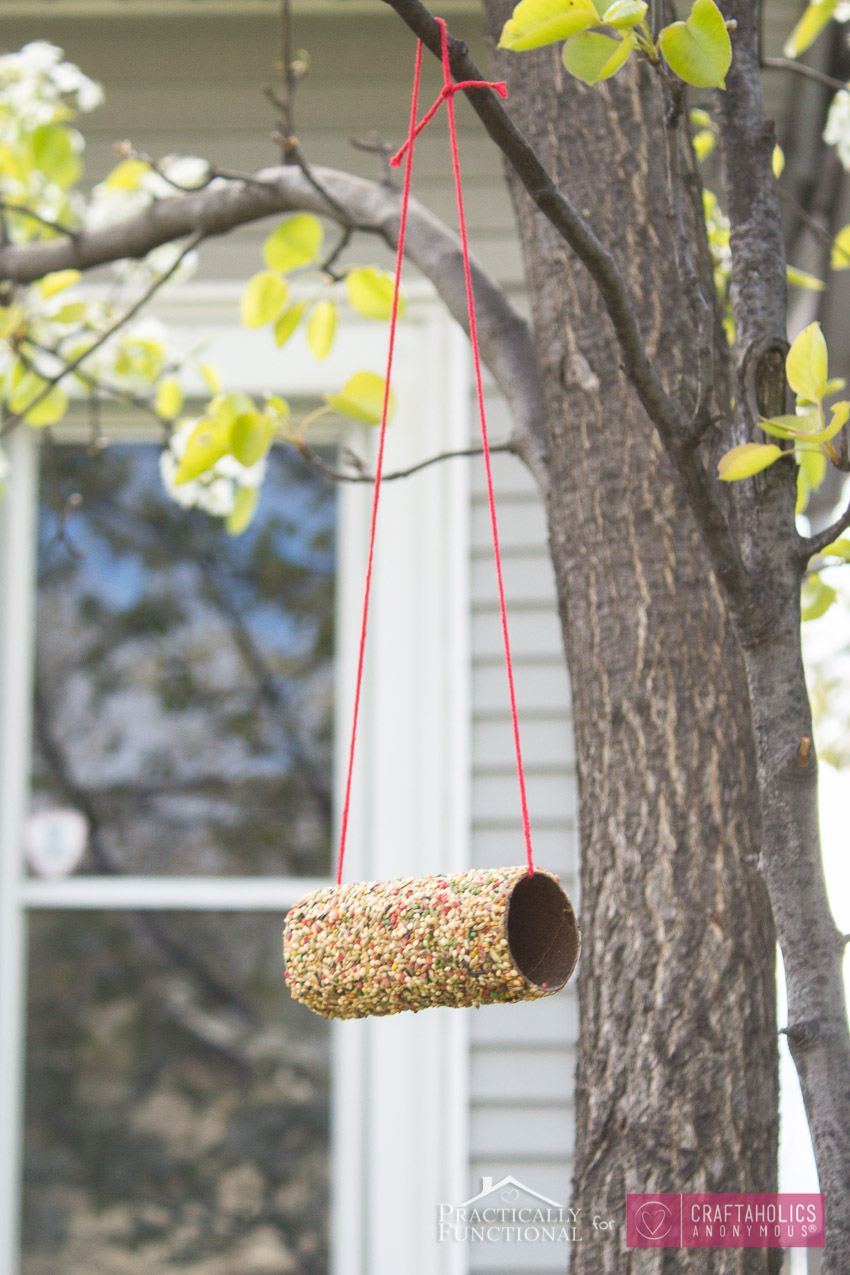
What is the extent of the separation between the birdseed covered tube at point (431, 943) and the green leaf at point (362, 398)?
553 millimetres

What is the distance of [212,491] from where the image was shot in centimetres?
164

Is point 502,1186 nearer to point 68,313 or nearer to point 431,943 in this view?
point 431,943

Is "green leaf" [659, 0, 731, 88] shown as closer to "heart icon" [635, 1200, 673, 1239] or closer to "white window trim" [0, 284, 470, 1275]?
"heart icon" [635, 1200, 673, 1239]

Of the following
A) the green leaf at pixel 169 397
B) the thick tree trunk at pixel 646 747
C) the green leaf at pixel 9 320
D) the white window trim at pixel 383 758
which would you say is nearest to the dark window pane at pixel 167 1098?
the white window trim at pixel 383 758

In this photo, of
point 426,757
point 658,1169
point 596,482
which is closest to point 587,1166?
point 658,1169

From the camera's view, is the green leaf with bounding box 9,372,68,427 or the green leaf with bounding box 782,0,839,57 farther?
the green leaf with bounding box 9,372,68,427

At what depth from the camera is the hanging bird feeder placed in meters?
0.69

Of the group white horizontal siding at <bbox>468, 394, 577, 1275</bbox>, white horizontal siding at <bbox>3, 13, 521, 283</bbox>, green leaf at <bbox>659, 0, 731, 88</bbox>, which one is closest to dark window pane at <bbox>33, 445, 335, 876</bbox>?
white horizontal siding at <bbox>468, 394, 577, 1275</bbox>

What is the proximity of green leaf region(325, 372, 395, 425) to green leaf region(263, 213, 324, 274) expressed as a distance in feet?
0.64

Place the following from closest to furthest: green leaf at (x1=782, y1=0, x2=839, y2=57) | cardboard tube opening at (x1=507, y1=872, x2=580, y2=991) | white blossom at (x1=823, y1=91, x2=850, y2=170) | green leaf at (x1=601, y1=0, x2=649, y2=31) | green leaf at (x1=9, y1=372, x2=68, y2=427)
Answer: green leaf at (x1=601, y1=0, x2=649, y2=31) < cardboard tube opening at (x1=507, y1=872, x2=580, y2=991) < green leaf at (x1=782, y1=0, x2=839, y2=57) < white blossom at (x1=823, y1=91, x2=850, y2=170) < green leaf at (x1=9, y1=372, x2=68, y2=427)

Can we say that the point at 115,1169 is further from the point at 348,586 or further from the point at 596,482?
Answer: the point at 596,482

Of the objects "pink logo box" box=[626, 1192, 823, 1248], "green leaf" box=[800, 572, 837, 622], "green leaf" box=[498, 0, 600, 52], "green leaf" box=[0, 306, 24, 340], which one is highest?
"green leaf" box=[0, 306, 24, 340]

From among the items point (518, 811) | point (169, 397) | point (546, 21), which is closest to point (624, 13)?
point (546, 21)

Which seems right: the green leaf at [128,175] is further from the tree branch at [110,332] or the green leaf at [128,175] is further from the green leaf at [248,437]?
the green leaf at [248,437]
